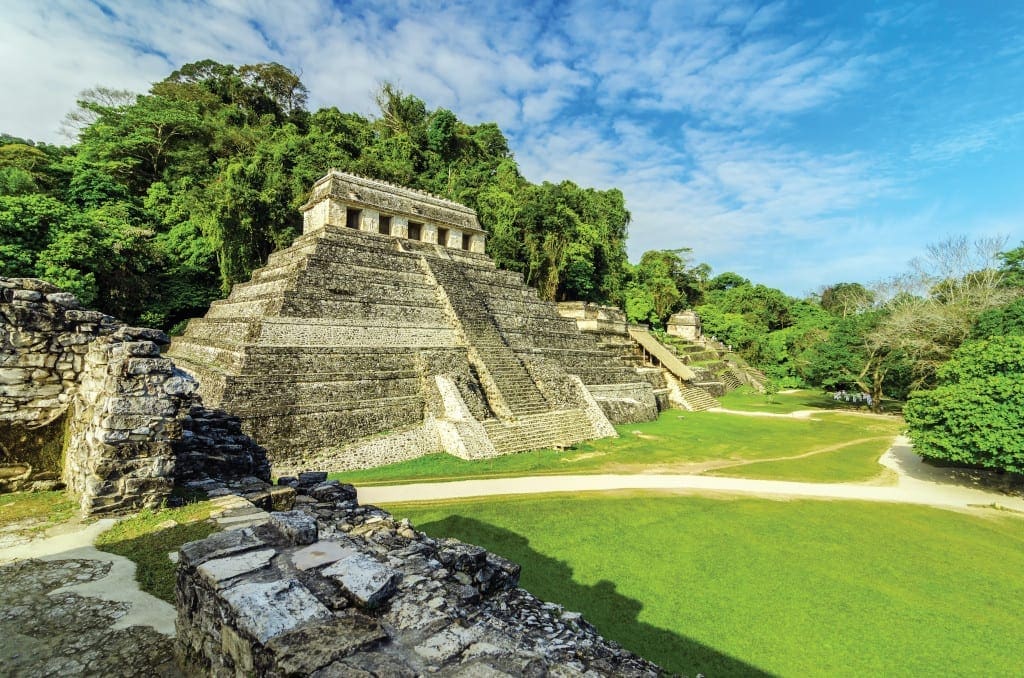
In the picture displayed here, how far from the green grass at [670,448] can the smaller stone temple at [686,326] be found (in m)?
16.7

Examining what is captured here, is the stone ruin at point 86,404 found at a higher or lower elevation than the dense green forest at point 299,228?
lower

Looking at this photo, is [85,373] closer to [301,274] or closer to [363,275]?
[301,274]

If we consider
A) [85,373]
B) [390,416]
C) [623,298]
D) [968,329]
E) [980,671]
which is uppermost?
[623,298]

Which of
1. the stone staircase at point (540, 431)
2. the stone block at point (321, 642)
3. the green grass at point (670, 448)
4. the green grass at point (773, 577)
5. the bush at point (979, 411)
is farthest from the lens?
the stone staircase at point (540, 431)

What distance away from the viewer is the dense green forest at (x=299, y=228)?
16.4 meters

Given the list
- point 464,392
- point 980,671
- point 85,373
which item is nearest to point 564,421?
point 464,392

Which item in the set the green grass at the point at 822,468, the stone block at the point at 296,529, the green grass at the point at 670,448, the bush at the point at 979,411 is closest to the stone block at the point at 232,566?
the stone block at the point at 296,529

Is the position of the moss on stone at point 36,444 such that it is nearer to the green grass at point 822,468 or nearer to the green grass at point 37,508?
the green grass at point 37,508

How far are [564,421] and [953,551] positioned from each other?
1055 cm

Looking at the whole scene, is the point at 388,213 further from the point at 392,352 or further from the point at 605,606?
the point at 605,606

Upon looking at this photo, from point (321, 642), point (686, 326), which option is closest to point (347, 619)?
point (321, 642)

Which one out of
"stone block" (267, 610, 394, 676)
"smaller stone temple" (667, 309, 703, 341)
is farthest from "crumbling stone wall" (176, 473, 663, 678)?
"smaller stone temple" (667, 309, 703, 341)

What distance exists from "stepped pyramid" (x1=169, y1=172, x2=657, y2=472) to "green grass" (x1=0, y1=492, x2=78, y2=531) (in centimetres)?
589

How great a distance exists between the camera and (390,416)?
14031mm
